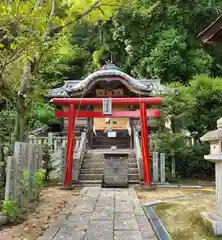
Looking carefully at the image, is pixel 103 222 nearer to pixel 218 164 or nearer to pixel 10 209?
pixel 10 209

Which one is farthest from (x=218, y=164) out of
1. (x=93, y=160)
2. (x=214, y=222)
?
(x=93, y=160)

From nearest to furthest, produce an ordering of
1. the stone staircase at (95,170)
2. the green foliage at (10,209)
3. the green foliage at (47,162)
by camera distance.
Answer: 1. the green foliage at (10,209)
2. the green foliage at (47,162)
3. the stone staircase at (95,170)

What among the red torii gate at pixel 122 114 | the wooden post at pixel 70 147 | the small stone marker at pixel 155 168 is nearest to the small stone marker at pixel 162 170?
the small stone marker at pixel 155 168

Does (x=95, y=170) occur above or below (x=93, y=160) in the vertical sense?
below

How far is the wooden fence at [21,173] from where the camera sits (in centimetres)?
514

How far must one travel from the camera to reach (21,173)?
18.6 ft

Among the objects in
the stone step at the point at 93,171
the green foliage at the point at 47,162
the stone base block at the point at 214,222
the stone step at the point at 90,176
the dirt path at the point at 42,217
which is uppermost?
the green foliage at the point at 47,162

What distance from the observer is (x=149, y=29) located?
67.8 feet

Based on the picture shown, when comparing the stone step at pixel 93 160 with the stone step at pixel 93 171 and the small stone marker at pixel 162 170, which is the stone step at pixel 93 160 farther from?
the small stone marker at pixel 162 170

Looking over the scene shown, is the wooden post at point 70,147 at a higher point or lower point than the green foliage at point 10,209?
higher

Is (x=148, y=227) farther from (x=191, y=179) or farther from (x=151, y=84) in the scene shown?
(x=151, y=84)

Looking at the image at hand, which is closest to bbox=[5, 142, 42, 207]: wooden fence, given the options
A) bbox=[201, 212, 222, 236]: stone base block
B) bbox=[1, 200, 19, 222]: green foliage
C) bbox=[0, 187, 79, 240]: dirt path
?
bbox=[1, 200, 19, 222]: green foliage

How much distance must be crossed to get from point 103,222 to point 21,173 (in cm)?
196

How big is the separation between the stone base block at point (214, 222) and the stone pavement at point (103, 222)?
3.08 feet
